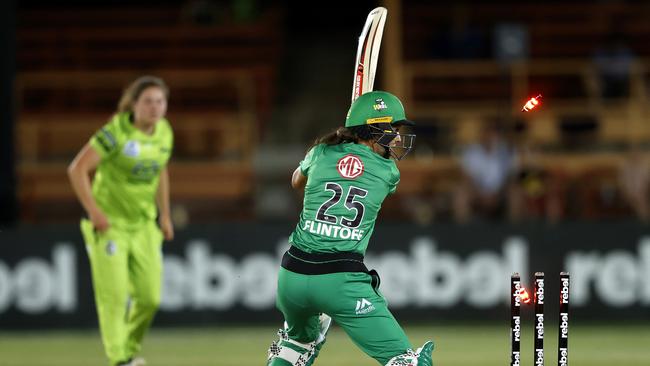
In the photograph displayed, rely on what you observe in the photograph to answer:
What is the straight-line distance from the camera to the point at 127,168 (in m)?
10.1

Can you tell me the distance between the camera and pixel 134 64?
22969mm

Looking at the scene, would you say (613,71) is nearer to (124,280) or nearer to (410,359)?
(124,280)

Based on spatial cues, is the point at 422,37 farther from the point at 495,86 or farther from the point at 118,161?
the point at 118,161

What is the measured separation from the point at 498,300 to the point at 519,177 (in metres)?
2.65

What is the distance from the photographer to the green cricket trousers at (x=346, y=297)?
24.2 feet

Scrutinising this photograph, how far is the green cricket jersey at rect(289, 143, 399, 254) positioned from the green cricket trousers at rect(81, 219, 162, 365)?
2.63 metres

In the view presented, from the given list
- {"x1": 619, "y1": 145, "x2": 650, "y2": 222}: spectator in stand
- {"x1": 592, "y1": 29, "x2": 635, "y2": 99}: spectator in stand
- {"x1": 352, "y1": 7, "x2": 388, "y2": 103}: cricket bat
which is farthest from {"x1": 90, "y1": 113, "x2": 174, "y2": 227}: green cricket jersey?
{"x1": 592, "y1": 29, "x2": 635, "y2": 99}: spectator in stand

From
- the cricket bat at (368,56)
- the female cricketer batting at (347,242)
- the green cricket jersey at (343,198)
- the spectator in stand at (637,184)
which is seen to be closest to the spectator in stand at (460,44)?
the spectator in stand at (637,184)

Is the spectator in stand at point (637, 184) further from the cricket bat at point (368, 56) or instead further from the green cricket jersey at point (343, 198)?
the green cricket jersey at point (343, 198)

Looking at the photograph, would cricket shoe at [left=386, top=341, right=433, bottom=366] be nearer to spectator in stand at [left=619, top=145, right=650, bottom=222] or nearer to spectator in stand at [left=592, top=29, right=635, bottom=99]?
spectator in stand at [left=619, top=145, right=650, bottom=222]

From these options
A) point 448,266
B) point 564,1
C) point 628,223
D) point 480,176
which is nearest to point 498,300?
point 448,266

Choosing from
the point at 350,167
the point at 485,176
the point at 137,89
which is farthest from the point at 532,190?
the point at 350,167

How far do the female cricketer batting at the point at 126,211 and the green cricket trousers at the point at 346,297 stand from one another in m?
2.68

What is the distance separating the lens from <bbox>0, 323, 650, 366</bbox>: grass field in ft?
39.0
